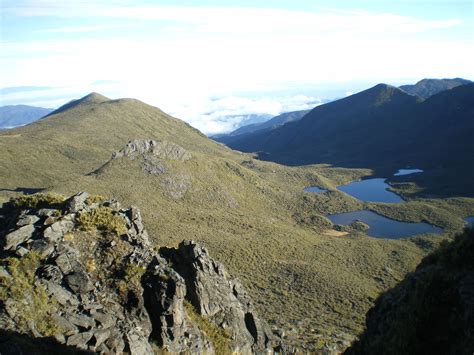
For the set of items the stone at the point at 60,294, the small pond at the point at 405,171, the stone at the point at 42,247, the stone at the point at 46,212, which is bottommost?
the small pond at the point at 405,171

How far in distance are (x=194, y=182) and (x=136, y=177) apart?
40.0ft

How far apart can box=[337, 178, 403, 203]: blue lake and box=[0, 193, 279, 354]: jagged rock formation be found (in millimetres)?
100929

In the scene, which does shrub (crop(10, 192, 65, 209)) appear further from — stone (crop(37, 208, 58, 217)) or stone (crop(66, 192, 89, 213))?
stone (crop(37, 208, 58, 217))

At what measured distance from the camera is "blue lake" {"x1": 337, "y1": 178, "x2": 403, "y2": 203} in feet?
378

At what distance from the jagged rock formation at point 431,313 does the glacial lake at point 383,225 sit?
71.6 metres

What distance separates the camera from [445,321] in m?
10.4

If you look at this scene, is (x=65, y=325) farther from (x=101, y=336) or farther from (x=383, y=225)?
(x=383, y=225)

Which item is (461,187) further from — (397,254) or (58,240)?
(58,240)

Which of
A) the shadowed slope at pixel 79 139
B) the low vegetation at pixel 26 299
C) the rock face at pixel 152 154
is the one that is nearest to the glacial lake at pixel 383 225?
the rock face at pixel 152 154

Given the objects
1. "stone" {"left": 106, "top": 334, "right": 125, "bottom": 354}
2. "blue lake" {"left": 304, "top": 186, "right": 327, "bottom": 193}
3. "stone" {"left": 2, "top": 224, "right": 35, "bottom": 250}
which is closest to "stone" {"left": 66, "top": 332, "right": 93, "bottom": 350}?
"stone" {"left": 106, "top": 334, "right": 125, "bottom": 354}

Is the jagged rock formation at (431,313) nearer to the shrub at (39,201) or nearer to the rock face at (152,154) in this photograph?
the shrub at (39,201)

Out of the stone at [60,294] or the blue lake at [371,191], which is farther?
the blue lake at [371,191]

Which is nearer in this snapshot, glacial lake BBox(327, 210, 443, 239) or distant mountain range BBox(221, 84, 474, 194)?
glacial lake BBox(327, 210, 443, 239)

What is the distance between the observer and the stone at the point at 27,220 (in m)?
17.8
